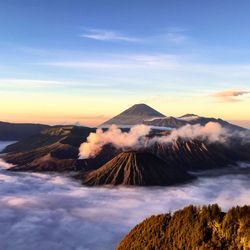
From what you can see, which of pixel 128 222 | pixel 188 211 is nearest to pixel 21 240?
pixel 128 222

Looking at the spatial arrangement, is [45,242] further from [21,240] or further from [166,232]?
[166,232]

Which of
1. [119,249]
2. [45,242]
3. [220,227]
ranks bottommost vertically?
[45,242]

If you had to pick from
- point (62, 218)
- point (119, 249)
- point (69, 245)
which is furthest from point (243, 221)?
point (62, 218)

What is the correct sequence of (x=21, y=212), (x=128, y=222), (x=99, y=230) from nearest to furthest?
(x=99, y=230), (x=128, y=222), (x=21, y=212)

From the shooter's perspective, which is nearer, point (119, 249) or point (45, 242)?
point (119, 249)

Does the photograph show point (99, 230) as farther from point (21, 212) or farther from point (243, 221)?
point (243, 221)

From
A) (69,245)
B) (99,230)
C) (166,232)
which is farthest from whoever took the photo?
(99,230)

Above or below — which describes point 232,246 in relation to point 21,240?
above
